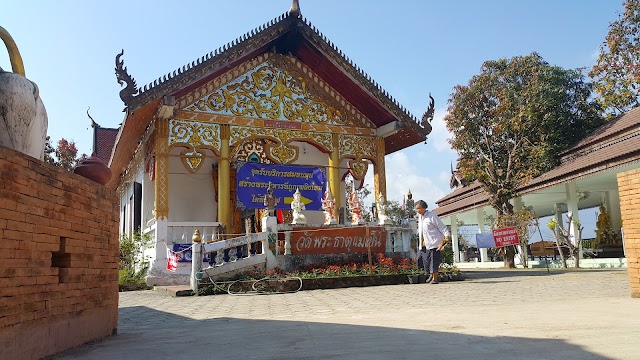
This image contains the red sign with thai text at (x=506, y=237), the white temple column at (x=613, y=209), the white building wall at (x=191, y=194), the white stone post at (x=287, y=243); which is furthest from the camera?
the white temple column at (x=613, y=209)

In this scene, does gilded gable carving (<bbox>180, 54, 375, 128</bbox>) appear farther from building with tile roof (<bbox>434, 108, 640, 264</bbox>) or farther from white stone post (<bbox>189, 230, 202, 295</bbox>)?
building with tile roof (<bbox>434, 108, 640, 264</bbox>)

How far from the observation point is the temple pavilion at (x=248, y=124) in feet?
41.6

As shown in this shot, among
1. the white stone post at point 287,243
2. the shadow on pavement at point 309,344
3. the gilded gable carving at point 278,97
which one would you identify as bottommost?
the shadow on pavement at point 309,344

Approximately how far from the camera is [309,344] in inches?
157

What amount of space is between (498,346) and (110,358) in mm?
2673

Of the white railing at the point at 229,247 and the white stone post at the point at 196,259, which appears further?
the white railing at the point at 229,247

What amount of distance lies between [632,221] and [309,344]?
4364mm

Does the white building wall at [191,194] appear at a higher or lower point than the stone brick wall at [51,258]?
higher

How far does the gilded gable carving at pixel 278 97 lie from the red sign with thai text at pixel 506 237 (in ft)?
16.3

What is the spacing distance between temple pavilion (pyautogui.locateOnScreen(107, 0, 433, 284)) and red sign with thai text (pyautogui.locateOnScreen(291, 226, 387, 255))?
2574mm

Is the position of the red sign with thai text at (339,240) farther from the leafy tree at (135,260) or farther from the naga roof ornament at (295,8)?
the naga roof ornament at (295,8)

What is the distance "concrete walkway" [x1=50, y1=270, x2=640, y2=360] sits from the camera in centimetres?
357

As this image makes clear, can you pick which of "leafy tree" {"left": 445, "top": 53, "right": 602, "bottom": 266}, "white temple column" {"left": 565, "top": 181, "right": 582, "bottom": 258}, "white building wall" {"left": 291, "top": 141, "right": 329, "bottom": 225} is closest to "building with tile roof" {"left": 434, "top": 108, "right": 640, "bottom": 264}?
"white temple column" {"left": 565, "top": 181, "right": 582, "bottom": 258}

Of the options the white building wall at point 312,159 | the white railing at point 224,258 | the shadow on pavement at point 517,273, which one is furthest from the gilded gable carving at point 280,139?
the shadow on pavement at point 517,273
